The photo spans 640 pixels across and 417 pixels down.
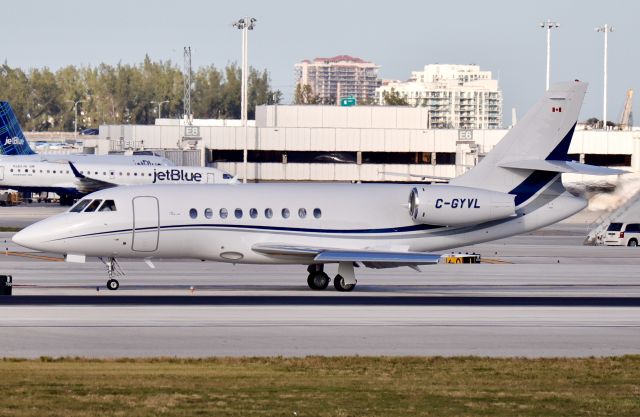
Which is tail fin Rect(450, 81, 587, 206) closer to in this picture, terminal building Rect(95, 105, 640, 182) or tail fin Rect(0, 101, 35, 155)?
terminal building Rect(95, 105, 640, 182)

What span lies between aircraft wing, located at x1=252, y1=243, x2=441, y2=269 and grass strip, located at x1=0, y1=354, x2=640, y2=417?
1224 centimetres

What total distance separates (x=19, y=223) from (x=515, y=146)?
1824 inches

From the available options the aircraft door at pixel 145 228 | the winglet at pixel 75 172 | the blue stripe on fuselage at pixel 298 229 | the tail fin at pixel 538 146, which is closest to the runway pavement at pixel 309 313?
the aircraft door at pixel 145 228

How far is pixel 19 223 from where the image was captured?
7888 centimetres

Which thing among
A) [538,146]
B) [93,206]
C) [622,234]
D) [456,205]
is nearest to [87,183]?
[622,234]

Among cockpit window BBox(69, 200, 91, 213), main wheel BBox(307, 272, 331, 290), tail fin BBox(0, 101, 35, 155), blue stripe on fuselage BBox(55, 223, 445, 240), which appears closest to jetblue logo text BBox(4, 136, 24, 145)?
tail fin BBox(0, 101, 35, 155)

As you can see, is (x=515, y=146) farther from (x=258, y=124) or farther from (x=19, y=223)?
(x=258, y=124)

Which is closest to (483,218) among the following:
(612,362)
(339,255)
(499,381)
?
(339,255)

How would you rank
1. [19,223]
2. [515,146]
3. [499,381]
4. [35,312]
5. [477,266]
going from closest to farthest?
[499,381] < [35,312] < [515,146] < [477,266] < [19,223]

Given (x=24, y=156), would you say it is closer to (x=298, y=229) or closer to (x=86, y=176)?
(x=86, y=176)

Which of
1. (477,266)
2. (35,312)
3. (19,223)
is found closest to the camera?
(35,312)

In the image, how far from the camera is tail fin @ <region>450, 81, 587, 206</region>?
40.0 m

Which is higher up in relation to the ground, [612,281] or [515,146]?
[515,146]

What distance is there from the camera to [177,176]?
8456cm
